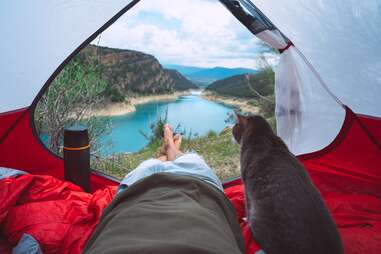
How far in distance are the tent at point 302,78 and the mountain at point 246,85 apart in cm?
80

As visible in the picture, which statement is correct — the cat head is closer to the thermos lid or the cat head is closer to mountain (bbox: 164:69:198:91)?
the thermos lid

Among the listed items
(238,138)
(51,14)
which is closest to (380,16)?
(238,138)

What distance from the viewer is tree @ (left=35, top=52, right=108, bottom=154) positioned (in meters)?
2.30

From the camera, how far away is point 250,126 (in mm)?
1560

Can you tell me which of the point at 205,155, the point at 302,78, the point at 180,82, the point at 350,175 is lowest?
the point at 205,155

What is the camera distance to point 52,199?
55.5 inches

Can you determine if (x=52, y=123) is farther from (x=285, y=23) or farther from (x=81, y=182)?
(x=285, y=23)

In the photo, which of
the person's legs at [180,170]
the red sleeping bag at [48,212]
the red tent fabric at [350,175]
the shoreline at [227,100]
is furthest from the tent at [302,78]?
the shoreline at [227,100]

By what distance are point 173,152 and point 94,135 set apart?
3.82 ft

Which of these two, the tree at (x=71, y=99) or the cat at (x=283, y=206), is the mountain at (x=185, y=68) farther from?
the cat at (x=283, y=206)

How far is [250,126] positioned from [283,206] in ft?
2.01

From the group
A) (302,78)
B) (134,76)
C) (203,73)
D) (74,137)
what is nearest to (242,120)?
Result: (302,78)

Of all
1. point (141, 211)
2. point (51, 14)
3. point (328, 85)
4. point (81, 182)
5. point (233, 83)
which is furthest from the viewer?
point (233, 83)

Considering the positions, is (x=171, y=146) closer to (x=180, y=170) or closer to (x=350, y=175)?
(x=180, y=170)
